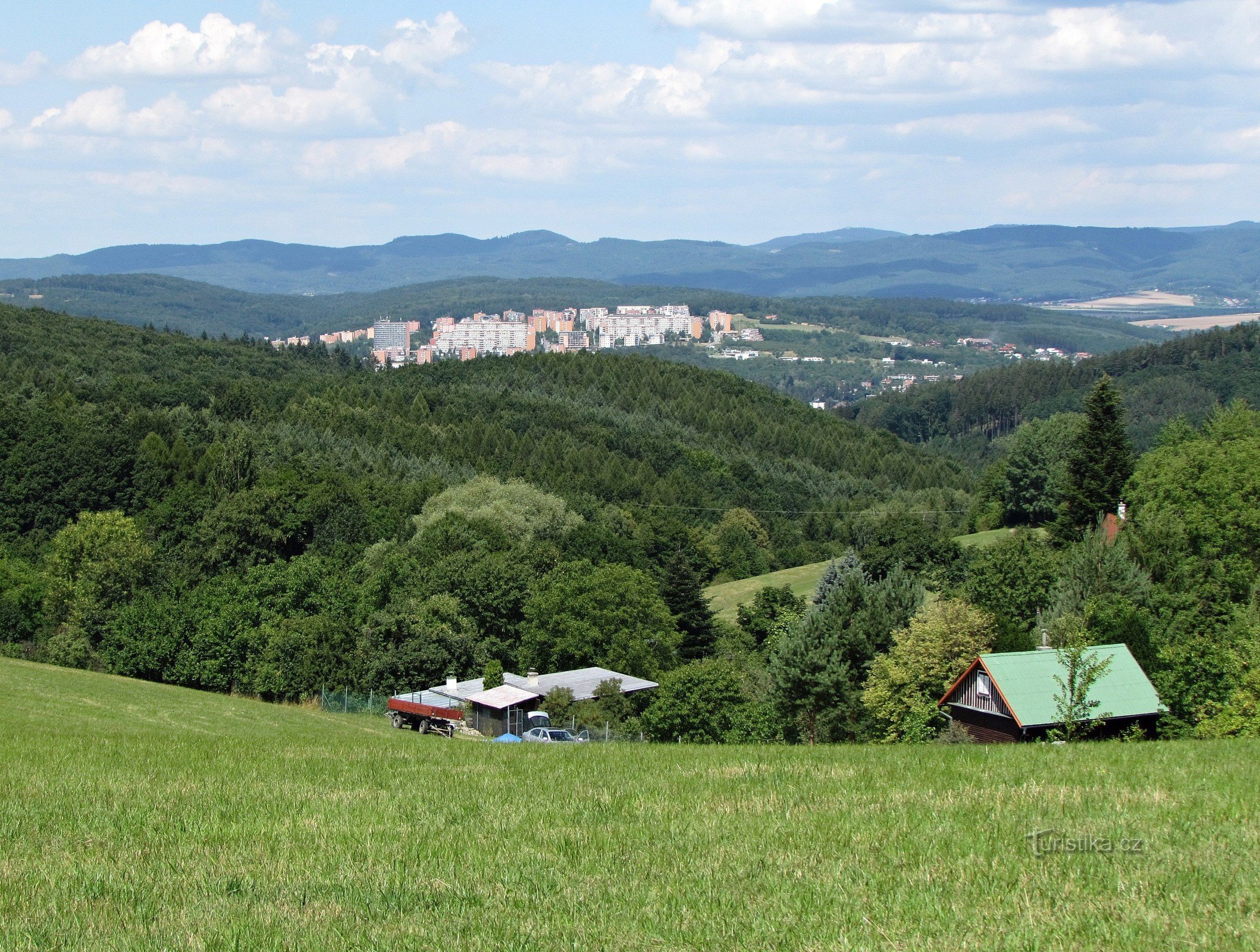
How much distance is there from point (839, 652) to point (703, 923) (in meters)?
28.2

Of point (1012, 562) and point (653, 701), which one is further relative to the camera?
point (1012, 562)

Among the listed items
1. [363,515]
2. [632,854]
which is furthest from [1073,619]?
[363,515]

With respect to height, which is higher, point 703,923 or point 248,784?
point 703,923

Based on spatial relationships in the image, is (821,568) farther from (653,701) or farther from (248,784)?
(248,784)

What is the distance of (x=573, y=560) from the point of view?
2298 inches

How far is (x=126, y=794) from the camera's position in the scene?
11031 millimetres

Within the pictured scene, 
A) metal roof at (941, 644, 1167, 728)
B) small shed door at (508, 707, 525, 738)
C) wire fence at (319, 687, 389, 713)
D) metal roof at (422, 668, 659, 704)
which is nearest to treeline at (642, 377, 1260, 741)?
metal roof at (941, 644, 1167, 728)

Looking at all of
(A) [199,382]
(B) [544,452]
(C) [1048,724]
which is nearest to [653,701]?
(C) [1048,724]

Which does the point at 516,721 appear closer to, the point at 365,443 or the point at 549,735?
the point at 549,735

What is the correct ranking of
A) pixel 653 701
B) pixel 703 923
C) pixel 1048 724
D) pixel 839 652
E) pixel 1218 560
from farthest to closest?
1. pixel 1218 560
2. pixel 653 701
3. pixel 839 652
4. pixel 1048 724
5. pixel 703 923

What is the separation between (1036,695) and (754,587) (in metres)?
50.7

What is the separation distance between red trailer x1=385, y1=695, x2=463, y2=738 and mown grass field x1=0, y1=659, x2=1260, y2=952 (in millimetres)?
22084

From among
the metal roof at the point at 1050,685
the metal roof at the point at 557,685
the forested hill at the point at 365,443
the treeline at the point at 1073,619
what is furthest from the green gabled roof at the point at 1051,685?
the forested hill at the point at 365,443

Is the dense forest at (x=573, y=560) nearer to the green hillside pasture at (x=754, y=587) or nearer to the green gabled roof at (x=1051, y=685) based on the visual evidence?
the green gabled roof at (x=1051, y=685)
